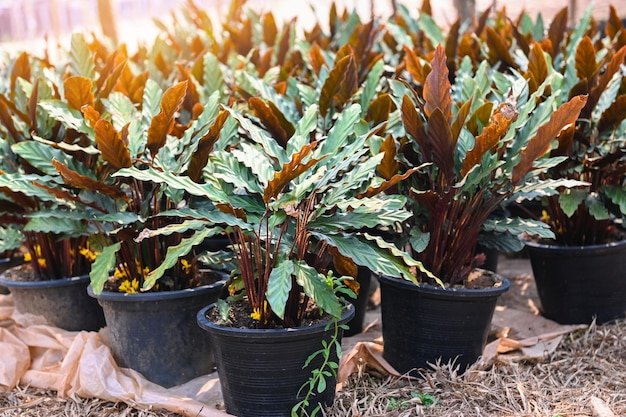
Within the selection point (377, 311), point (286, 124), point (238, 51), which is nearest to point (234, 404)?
point (286, 124)

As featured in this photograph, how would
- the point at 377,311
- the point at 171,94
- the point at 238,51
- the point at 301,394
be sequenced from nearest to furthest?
the point at 301,394
the point at 171,94
the point at 377,311
the point at 238,51

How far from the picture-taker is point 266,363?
257 cm

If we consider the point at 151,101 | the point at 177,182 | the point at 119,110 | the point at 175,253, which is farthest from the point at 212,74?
the point at 175,253

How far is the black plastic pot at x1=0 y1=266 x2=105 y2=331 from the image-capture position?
3.52m

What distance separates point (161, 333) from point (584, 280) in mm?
1968

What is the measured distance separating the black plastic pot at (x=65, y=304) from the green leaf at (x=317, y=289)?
4.61 ft

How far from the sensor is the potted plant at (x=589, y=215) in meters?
3.48

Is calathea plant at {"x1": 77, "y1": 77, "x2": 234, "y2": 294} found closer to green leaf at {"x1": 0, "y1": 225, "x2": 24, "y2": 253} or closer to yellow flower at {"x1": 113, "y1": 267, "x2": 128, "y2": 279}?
yellow flower at {"x1": 113, "y1": 267, "x2": 128, "y2": 279}

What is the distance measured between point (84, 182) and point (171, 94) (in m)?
0.45

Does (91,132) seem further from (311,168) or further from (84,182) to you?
(311,168)

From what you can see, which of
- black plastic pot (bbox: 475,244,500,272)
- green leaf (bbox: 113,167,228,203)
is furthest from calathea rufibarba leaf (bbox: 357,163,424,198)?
black plastic pot (bbox: 475,244,500,272)

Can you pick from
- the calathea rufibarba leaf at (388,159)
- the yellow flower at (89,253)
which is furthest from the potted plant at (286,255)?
the yellow flower at (89,253)

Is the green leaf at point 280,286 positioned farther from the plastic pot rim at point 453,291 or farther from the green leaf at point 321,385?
the plastic pot rim at point 453,291

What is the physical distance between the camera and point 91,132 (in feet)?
9.87
